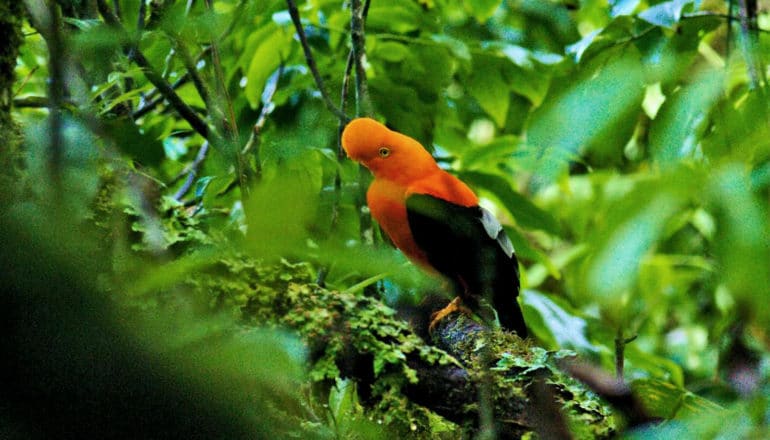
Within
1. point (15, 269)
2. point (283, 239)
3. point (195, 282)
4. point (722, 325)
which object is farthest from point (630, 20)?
point (15, 269)

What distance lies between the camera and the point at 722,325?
304 centimetres

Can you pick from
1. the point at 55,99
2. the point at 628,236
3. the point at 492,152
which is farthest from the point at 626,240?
the point at 492,152

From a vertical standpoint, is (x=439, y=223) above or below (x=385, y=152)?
below

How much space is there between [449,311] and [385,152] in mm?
458

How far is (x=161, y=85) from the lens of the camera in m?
1.65

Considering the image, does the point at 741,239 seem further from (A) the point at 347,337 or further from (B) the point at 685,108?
(A) the point at 347,337

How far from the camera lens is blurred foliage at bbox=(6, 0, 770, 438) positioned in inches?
24.1

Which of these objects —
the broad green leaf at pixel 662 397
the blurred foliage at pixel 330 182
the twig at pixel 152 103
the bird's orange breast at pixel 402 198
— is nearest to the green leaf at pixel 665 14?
the blurred foliage at pixel 330 182

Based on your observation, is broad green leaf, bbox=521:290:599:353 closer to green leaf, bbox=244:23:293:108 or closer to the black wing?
the black wing

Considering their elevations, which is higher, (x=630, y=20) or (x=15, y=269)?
(x=630, y=20)

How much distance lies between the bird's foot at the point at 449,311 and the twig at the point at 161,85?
630mm

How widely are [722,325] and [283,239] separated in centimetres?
280

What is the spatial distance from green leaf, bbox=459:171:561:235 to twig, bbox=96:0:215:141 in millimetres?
970

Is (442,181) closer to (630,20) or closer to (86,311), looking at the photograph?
(630,20)
